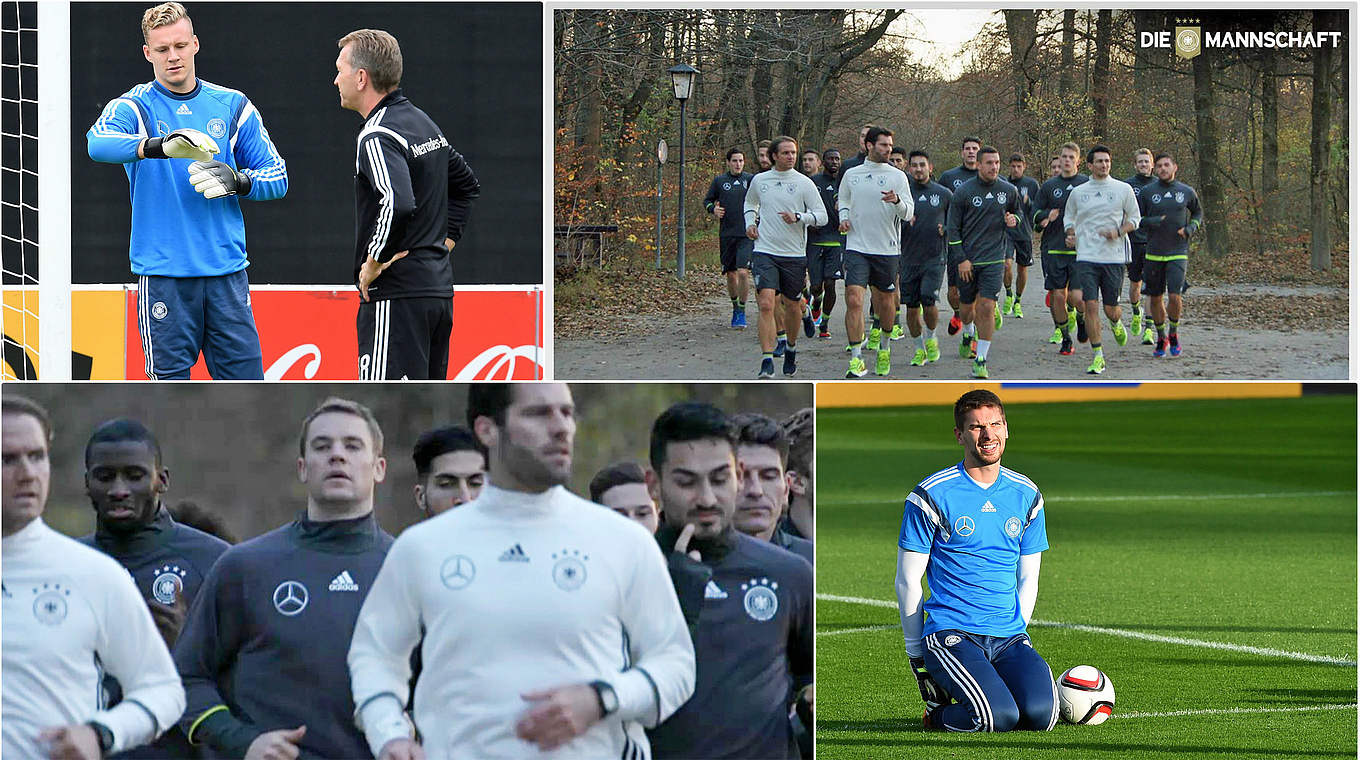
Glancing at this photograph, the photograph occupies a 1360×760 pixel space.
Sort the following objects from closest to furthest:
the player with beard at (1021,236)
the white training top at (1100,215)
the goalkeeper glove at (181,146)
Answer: the goalkeeper glove at (181,146)
the player with beard at (1021,236)
the white training top at (1100,215)

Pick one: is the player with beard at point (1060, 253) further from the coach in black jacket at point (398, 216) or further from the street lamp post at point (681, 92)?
the coach in black jacket at point (398, 216)

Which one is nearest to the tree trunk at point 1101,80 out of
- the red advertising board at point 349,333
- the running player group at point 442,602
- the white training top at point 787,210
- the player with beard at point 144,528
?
the white training top at point 787,210

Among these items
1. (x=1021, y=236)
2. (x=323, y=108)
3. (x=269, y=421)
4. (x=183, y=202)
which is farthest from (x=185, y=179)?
(x=1021, y=236)

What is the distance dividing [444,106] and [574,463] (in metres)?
4.17

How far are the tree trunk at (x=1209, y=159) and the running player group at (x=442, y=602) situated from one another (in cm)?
552

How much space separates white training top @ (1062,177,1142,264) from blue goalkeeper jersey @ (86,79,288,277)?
5234 millimetres

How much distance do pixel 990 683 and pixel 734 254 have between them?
16.4ft

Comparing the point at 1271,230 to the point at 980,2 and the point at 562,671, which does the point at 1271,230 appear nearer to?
the point at 980,2

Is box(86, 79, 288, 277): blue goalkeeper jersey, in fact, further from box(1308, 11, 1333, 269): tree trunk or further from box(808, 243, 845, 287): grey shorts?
box(1308, 11, 1333, 269): tree trunk

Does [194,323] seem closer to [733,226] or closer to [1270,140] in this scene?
[733,226]

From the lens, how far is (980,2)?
7.93 metres

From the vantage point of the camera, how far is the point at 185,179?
685 centimetres

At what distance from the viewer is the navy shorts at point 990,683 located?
527 centimetres

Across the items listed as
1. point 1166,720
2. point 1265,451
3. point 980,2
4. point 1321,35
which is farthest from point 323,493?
point 1265,451
